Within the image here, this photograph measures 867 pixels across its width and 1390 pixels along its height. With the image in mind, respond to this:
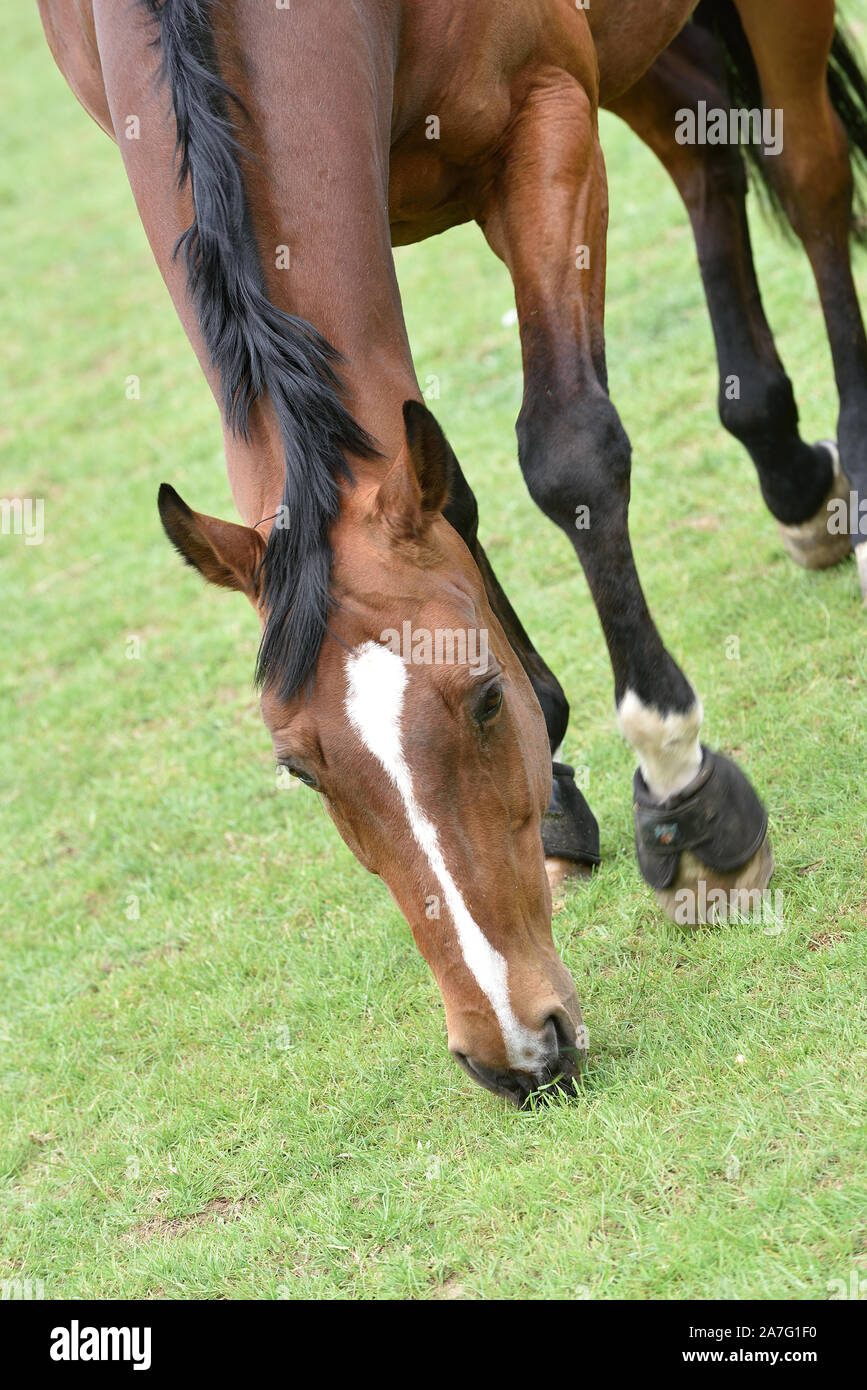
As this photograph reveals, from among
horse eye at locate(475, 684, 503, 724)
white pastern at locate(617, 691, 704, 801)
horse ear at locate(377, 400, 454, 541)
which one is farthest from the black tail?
horse eye at locate(475, 684, 503, 724)

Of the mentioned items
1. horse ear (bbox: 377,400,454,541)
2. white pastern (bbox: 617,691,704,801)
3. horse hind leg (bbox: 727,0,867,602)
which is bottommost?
white pastern (bbox: 617,691,704,801)

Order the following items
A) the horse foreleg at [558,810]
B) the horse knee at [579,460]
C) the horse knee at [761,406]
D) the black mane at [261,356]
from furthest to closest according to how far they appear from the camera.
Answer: the horse knee at [761,406] < the horse foreleg at [558,810] < the horse knee at [579,460] < the black mane at [261,356]

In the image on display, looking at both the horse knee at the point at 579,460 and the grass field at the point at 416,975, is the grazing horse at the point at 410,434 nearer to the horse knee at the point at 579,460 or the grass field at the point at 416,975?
the horse knee at the point at 579,460

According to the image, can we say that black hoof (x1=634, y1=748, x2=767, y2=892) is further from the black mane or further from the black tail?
the black tail

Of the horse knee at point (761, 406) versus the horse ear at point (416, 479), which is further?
Answer: the horse knee at point (761, 406)

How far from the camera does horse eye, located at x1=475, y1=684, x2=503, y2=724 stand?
268 centimetres

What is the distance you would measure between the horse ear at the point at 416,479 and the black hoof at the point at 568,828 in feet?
4.65

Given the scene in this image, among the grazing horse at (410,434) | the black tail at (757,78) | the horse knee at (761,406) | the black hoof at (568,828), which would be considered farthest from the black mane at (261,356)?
the black tail at (757,78)

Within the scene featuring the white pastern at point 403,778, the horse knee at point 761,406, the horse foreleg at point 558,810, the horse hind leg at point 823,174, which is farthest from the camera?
the horse knee at point 761,406

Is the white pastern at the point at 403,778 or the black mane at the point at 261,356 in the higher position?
the black mane at the point at 261,356

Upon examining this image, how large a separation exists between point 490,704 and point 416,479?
18.0 inches

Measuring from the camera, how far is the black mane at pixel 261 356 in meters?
2.65

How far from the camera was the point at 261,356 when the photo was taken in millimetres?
2785
